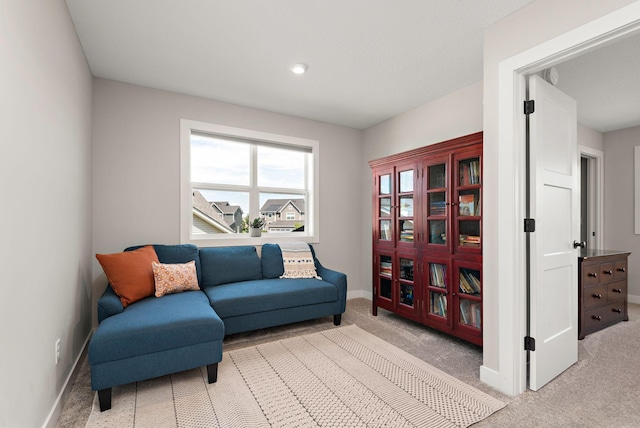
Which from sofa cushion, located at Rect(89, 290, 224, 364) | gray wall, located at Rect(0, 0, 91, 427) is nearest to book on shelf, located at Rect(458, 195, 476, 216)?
sofa cushion, located at Rect(89, 290, 224, 364)

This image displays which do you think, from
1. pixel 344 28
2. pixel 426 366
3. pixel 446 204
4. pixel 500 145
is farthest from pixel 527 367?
pixel 344 28

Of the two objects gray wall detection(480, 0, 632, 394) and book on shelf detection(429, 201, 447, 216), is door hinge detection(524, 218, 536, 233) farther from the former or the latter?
book on shelf detection(429, 201, 447, 216)

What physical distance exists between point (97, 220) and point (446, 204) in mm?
3329

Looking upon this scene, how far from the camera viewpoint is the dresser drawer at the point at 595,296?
9.97ft

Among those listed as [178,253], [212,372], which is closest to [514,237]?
[212,372]

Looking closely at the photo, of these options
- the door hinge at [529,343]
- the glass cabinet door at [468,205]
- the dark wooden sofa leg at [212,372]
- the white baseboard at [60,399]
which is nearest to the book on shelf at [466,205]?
the glass cabinet door at [468,205]

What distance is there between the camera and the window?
11.6 feet

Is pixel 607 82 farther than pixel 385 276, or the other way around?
pixel 385 276

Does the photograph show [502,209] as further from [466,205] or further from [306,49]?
[306,49]

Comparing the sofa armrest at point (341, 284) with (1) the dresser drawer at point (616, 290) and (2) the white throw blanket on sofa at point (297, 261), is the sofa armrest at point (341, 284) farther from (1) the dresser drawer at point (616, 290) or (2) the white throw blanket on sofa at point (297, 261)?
(1) the dresser drawer at point (616, 290)

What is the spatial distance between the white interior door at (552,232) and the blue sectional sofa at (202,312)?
1803mm

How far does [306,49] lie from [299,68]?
28 centimetres

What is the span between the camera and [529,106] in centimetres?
206

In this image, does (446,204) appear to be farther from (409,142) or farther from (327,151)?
(327,151)
